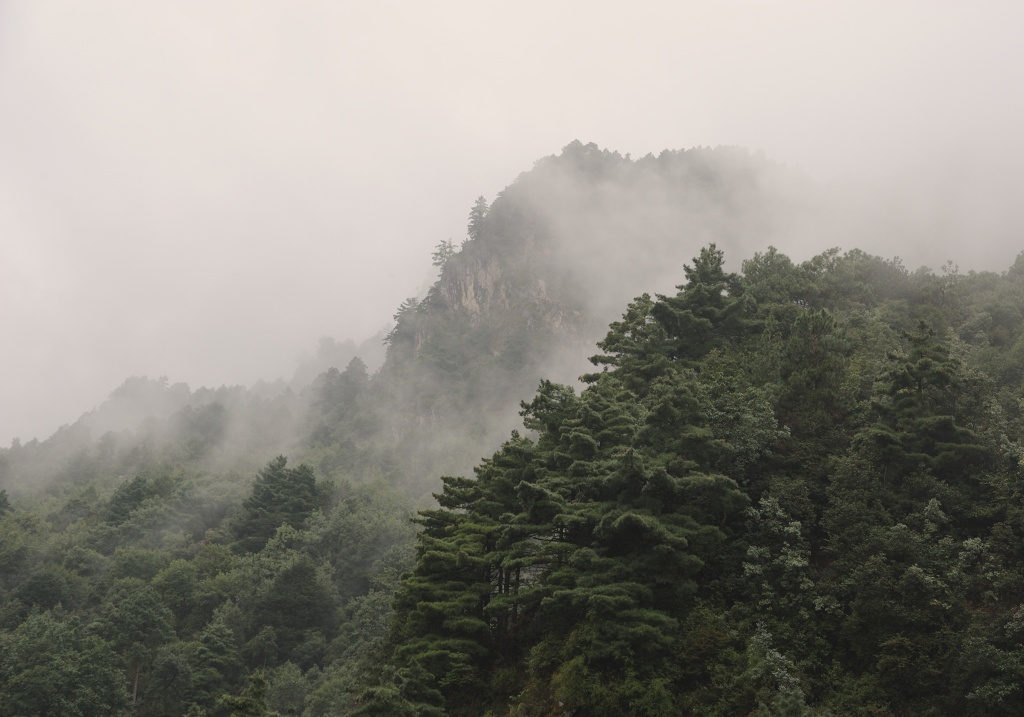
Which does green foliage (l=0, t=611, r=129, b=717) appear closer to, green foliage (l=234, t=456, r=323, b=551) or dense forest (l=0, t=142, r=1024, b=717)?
dense forest (l=0, t=142, r=1024, b=717)

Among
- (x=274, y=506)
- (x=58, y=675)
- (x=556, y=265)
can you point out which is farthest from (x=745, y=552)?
(x=556, y=265)

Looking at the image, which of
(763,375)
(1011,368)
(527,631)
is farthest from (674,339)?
(527,631)

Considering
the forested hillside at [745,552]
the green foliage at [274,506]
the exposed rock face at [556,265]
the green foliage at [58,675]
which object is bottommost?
the green foliage at [58,675]

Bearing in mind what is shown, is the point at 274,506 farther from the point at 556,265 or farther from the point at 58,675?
the point at 556,265

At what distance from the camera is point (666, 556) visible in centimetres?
2188

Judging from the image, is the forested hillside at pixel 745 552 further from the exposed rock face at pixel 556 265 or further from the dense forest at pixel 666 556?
the exposed rock face at pixel 556 265

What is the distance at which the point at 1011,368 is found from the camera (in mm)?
31828

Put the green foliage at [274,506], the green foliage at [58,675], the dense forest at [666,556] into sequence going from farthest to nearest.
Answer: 1. the green foliage at [274,506]
2. the green foliage at [58,675]
3. the dense forest at [666,556]

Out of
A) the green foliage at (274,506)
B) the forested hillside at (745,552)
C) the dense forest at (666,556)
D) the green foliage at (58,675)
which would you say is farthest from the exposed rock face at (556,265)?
the forested hillside at (745,552)

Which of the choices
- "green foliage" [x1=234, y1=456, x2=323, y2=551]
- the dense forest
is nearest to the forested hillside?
the dense forest

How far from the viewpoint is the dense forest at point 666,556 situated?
760 inches

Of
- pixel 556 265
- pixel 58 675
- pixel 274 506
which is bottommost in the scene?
pixel 58 675

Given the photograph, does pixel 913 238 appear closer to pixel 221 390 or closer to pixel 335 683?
pixel 335 683

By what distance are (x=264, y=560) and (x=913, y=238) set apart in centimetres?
7702
